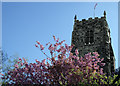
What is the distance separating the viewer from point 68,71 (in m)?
11.8

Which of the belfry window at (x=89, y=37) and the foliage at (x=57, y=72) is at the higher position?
the belfry window at (x=89, y=37)

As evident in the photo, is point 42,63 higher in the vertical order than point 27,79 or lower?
higher

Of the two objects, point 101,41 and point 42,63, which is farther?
point 101,41

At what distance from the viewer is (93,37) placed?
1125 inches

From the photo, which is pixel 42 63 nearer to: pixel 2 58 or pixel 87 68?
pixel 87 68

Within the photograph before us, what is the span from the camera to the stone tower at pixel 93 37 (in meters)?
27.1

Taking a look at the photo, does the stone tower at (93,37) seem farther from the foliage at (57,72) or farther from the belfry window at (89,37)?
the foliage at (57,72)

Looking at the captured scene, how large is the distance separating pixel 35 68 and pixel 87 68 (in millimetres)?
3528

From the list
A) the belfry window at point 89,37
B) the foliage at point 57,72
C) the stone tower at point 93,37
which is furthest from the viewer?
the belfry window at point 89,37

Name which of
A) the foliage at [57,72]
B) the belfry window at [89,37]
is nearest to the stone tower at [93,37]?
the belfry window at [89,37]

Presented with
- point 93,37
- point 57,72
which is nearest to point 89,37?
point 93,37

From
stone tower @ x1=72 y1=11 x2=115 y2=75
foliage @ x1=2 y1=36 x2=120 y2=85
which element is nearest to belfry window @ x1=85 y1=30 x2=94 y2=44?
stone tower @ x1=72 y1=11 x2=115 y2=75

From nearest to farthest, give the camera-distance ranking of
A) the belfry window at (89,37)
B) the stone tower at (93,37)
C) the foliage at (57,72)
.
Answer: the foliage at (57,72) < the stone tower at (93,37) < the belfry window at (89,37)

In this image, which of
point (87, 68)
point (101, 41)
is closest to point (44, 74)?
point (87, 68)
